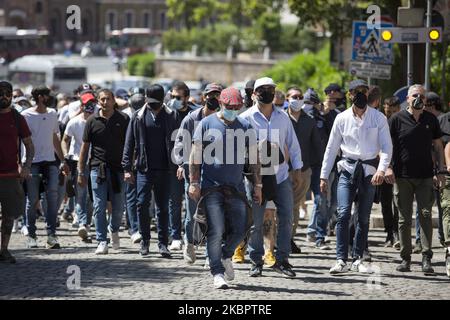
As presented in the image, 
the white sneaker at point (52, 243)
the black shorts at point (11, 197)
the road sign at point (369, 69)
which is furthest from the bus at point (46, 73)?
the black shorts at point (11, 197)

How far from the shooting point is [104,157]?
14.1 metres

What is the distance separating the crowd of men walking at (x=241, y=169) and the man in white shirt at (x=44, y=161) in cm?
1

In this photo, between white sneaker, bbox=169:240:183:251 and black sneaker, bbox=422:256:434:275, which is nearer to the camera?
black sneaker, bbox=422:256:434:275

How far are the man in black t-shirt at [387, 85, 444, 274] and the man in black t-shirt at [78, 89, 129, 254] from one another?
3.34 metres

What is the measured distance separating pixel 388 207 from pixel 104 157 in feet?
12.0

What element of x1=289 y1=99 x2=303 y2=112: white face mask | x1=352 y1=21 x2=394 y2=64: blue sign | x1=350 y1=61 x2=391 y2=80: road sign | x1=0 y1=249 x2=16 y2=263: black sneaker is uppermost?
x1=352 y1=21 x2=394 y2=64: blue sign

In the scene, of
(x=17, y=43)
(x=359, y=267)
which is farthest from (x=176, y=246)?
(x=17, y=43)

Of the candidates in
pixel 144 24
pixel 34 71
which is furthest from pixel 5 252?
pixel 144 24

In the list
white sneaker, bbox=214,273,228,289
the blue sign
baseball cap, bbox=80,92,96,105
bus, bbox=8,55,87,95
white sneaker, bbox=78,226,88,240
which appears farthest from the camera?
bus, bbox=8,55,87,95

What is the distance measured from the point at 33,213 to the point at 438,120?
4.98 metres

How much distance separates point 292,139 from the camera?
12305mm

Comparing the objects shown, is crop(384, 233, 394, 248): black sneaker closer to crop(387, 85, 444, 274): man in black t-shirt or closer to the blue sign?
crop(387, 85, 444, 274): man in black t-shirt

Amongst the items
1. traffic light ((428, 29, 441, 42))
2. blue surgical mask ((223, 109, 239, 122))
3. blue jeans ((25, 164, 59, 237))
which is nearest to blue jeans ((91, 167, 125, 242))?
blue jeans ((25, 164, 59, 237))

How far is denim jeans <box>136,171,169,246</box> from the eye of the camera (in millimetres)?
13711
